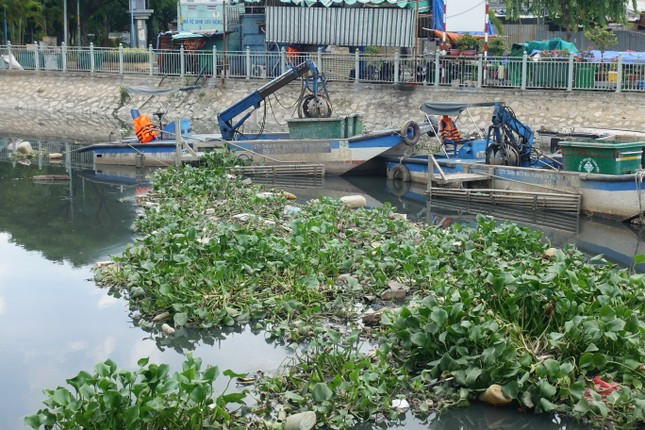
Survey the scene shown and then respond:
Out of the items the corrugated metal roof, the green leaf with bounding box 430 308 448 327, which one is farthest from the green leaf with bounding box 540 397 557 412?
the corrugated metal roof

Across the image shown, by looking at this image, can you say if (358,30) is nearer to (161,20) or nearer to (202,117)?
(202,117)

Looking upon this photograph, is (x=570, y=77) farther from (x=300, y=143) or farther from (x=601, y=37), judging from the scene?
(x=300, y=143)

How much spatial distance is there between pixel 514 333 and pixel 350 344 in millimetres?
1528

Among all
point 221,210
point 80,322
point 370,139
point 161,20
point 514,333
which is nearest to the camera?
point 514,333

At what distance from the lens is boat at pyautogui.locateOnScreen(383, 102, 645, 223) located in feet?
58.3

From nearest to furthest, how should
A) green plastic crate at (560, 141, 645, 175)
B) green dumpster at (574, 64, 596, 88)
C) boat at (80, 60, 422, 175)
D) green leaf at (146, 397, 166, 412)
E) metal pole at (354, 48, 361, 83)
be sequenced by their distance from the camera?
green leaf at (146, 397, 166, 412) → green plastic crate at (560, 141, 645, 175) → boat at (80, 60, 422, 175) → green dumpster at (574, 64, 596, 88) → metal pole at (354, 48, 361, 83)

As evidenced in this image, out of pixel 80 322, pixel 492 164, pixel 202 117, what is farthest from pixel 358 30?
pixel 80 322

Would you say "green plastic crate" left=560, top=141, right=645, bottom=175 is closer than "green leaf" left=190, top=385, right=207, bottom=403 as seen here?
No

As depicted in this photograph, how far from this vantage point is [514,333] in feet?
29.2

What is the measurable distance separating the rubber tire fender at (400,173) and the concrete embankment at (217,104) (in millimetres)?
5761

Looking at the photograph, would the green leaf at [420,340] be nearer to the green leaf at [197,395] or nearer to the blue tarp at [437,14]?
the green leaf at [197,395]

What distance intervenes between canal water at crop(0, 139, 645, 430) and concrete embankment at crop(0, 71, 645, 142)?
6.66m

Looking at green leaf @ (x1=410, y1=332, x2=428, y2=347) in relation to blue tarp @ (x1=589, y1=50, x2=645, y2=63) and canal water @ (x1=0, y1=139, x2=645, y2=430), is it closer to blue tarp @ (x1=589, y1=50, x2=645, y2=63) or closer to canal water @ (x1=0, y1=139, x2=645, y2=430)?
canal water @ (x1=0, y1=139, x2=645, y2=430)

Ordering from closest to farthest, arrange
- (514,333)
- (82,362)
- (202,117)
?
1. (514,333)
2. (82,362)
3. (202,117)
